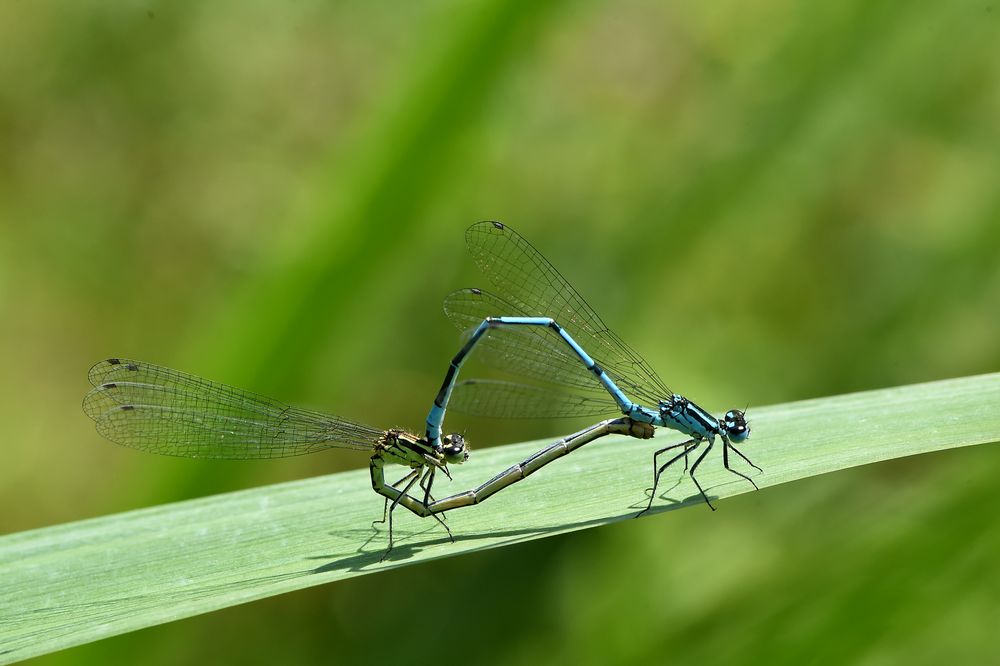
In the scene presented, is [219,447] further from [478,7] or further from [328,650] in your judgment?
[478,7]

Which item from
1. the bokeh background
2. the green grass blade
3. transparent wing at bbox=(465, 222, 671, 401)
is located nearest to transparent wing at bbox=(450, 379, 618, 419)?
transparent wing at bbox=(465, 222, 671, 401)

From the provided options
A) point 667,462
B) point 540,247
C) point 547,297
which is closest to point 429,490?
point 667,462

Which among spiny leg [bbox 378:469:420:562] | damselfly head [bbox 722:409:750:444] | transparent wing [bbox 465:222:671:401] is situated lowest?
spiny leg [bbox 378:469:420:562]

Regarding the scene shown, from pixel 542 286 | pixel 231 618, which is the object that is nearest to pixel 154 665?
pixel 231 618

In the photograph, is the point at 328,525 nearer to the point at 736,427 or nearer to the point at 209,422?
the point at 209,422

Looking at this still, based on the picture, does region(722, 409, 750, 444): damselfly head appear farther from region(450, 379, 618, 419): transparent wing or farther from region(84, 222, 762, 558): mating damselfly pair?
region(450, 379, 618, 419): transparent wing

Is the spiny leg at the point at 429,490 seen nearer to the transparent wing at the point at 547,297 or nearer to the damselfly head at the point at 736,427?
the transparent wing at the point at 547,297

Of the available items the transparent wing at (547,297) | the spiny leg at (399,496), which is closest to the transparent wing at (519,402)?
the transparent wing at (547,297)
